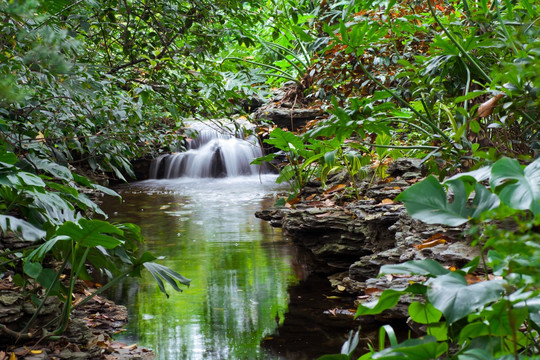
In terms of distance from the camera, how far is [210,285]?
4.04 meters

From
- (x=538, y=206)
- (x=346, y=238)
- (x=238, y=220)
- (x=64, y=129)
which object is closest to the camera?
(x=538, y=206)

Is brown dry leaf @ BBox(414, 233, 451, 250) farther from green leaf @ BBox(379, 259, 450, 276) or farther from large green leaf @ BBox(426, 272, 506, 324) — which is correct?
large green leaf @ BBox(426, 272, 506, 324)

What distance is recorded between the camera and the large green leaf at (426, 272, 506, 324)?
1.08 m

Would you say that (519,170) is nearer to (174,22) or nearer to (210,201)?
(174,22)

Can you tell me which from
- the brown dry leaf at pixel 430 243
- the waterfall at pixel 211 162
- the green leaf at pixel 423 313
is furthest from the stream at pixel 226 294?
the waterfall at pixel 211 162

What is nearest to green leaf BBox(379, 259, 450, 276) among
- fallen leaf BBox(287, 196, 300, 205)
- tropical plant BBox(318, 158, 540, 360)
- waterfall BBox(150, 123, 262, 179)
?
tropical plant BBox(318, 158, 540, 360)

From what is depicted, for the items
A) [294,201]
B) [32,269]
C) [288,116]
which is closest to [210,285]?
[294,201]

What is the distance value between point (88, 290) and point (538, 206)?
3.36 metres

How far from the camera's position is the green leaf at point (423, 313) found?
4.63 ft

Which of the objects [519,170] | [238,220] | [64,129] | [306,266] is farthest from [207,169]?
[519,170]

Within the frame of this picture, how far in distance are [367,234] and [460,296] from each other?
3048mm

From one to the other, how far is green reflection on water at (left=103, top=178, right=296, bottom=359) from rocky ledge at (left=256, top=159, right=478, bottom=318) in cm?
40

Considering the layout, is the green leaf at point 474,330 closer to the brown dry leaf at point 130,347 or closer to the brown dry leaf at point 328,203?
the brown dry leaf at point 130,347

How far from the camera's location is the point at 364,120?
2951 millimetres
